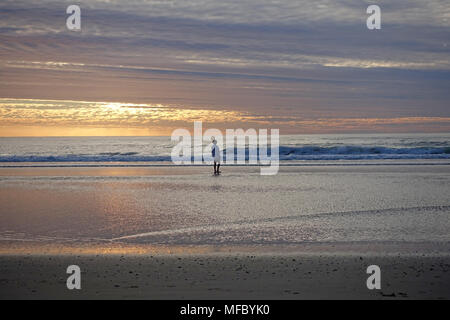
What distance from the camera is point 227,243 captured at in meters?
8.85

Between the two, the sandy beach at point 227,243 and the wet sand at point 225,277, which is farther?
the sandy beach at point 227,243

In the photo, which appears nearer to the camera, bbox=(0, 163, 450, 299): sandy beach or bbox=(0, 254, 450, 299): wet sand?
bbox=(0, 254, 450, 299): wet sand

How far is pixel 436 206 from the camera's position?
42.6 ft

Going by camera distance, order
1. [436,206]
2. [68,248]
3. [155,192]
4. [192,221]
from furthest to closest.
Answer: [155,192], [436,206], [192,221], [68,248]

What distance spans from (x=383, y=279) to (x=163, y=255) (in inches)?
142

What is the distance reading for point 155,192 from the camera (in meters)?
17.3

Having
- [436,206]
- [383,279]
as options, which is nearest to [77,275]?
[383,279]

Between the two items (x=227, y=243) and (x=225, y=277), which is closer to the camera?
(x=225, y=277)

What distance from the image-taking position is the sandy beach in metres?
6.23

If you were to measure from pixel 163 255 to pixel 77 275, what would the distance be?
1610 millimetres

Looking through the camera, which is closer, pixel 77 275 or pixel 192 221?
pixel 77 275

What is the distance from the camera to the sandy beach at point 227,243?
245 inches

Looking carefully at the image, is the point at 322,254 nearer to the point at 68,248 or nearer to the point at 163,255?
the point at 163,255
